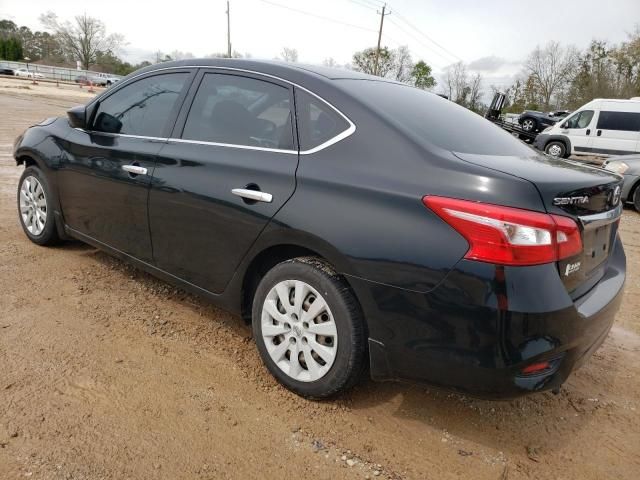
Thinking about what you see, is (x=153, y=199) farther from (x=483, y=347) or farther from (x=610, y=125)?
(x=610, y=125)

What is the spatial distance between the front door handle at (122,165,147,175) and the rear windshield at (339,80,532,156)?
136 cm

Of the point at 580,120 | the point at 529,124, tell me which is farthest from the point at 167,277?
the point at 529,124

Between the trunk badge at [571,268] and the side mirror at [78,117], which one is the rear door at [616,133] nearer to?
the trunk badge at [571,268]

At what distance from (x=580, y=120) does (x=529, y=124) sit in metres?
6.43

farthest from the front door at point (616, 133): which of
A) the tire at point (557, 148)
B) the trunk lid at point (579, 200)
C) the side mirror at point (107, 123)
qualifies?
the side mirror at point (107, 123)

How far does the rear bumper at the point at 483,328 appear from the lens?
74.2 inches

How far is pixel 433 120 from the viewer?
2590mm

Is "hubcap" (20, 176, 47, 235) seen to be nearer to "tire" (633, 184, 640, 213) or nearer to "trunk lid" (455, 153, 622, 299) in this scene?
"trunk lid" (455, 153, 622, 299)

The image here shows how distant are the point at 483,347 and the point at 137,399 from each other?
165 cm

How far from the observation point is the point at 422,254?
199cm

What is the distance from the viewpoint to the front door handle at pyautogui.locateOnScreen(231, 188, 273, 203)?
2443mm

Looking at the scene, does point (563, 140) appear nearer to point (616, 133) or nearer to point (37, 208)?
point (616, 133)

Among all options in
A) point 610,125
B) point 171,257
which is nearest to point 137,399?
point 171,257

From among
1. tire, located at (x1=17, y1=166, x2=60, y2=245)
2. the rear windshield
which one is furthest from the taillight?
tire, located at (x1=17, y1=166, x2=60, y2=245)
